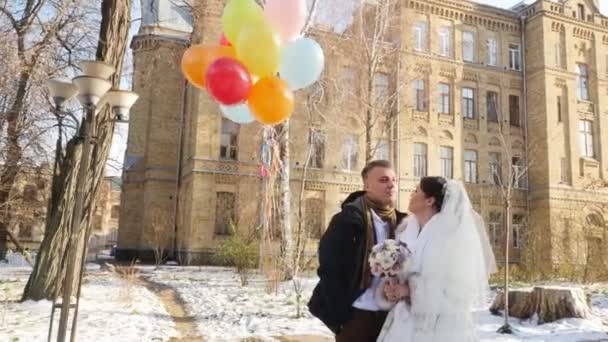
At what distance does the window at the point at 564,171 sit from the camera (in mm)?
28898

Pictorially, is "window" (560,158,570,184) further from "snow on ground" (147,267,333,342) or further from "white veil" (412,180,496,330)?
"white veil" (412,180,496,330)

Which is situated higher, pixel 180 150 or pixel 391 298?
pixel 180 150

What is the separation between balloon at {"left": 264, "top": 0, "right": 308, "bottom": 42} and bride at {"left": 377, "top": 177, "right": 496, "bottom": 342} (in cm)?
241

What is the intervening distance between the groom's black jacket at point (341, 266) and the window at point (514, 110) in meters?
29.8

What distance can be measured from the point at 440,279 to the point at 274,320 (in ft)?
21.7

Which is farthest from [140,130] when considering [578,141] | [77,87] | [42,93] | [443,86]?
[578,141]

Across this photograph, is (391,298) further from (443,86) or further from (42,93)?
(443,86)

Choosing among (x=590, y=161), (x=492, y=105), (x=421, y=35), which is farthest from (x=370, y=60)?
(x=590, y=161)

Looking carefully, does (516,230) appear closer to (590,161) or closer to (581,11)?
(590,161)

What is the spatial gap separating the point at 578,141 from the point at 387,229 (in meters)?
30.5

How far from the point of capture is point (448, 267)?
3.08 metres

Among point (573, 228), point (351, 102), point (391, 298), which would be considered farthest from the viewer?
point (351, 102)

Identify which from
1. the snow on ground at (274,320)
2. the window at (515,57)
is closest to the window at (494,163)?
the window at (515,57)

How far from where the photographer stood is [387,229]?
11.5ft
